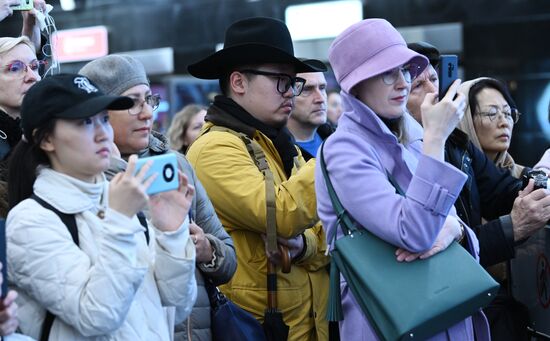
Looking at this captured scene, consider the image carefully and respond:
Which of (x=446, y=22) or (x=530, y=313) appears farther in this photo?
(x=446, y=22)

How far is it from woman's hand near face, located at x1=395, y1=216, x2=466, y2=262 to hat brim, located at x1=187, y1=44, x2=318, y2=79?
1205mm

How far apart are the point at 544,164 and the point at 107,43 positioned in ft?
44.7

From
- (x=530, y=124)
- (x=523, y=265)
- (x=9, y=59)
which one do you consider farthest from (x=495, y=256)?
(x=530, y=124)

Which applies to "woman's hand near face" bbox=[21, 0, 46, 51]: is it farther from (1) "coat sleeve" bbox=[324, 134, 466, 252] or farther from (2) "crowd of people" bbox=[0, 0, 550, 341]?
(1) "coat sleeve" bbox=[324, 134, 466, 252]

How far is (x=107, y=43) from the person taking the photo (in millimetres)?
17484

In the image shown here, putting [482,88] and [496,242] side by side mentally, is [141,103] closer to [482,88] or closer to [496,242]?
[496,242]

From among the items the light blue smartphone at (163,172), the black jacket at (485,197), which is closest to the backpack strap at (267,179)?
the black jacket at (485,197)

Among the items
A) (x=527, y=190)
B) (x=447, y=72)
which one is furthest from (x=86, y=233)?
(x=527, y=190)

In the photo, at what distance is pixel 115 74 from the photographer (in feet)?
12.3

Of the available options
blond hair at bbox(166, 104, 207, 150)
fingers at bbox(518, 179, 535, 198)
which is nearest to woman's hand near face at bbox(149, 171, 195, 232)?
fingers at bbox(518, 179, 535, 198)

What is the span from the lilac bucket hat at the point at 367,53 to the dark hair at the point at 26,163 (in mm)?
1213

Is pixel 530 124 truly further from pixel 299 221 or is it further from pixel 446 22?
pixel 299 221

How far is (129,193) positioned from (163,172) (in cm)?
16

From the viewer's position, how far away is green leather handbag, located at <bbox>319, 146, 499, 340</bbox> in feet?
10.6
